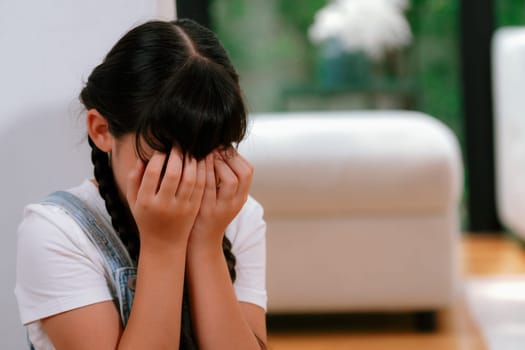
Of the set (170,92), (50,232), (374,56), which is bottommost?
(374,56)

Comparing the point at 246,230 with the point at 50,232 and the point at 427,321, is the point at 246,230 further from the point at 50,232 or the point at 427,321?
the point at 427,321

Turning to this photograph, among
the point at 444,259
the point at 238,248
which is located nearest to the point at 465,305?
the point at 444,259

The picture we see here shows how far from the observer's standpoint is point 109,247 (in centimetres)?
110

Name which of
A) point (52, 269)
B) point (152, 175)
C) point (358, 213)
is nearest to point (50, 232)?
point (52, 269)

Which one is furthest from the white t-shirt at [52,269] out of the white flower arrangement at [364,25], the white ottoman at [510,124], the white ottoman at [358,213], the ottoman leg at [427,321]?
the white flower arrangement at [364,25]

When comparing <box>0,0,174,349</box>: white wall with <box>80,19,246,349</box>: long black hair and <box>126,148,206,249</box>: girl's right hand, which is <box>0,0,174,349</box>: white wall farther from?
<box>126,148,206,249</box>: girl's right hand

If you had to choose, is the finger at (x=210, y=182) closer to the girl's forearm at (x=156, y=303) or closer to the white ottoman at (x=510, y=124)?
the girl's forearm at (x=156, y=303)

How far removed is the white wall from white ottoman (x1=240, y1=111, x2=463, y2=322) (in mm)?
1129

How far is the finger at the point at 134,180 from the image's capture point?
3.40 feet

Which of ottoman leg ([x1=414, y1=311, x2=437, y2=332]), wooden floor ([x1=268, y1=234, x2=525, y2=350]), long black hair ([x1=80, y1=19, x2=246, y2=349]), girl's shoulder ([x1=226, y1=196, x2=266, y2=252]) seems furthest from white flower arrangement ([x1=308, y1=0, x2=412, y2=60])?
long black hair ([x1=80, y1=19, x2=246, y2=349])

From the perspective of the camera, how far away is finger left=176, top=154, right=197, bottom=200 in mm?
1024

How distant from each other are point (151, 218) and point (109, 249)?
0.33 ft

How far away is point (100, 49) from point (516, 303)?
73.9 inches

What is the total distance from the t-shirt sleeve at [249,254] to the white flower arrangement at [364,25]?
9.47 ft
